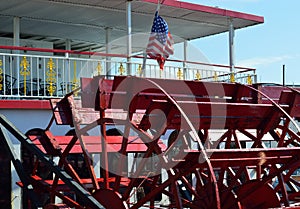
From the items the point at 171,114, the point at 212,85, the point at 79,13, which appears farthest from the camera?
the point at 79,13

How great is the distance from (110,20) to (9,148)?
6.38 meters

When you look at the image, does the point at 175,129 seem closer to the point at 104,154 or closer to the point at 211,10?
the point at 104,154

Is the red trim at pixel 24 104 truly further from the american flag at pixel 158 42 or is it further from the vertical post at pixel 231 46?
the vertical post at pixel 231 46

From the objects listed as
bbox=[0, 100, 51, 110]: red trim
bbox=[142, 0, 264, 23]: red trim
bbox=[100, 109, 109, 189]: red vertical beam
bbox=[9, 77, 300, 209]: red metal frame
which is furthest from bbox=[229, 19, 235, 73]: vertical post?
bbox=[100, 109, 109, 189]: red vertical beam

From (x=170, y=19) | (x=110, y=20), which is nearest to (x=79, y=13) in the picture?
(x=110, y=20)

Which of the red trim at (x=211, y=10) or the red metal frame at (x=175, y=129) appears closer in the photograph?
the red metal frame at (x=175, y=129)

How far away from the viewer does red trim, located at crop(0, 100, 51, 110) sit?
8969 mm

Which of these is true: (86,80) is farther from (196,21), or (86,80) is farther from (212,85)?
(196,21)

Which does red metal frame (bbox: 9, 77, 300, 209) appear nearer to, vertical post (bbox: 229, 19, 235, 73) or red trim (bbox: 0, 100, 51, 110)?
red trim (bbox: 0, 100, 51, 110)

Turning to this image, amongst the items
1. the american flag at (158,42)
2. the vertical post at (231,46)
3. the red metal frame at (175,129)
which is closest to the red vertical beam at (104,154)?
the red metal frame at (175,129)

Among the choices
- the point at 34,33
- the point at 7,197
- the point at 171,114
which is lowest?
the point at 7,197

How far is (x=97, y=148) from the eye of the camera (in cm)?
828

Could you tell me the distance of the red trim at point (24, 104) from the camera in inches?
353

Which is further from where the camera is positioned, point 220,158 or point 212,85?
point 212,85
